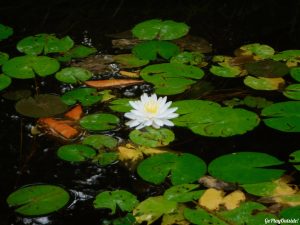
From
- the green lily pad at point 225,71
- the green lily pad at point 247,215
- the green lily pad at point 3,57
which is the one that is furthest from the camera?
the green lily pad at point 3,57

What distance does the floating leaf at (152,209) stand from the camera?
49.3 inches

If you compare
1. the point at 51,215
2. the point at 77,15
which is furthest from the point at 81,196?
the point at 77,15

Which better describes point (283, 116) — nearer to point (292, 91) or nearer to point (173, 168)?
point (292, 91)

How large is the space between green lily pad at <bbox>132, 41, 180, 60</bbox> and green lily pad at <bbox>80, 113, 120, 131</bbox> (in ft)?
1.70

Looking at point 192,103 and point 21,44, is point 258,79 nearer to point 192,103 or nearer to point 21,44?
point 192,103

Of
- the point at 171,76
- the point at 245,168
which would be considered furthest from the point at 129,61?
the point at 245,168

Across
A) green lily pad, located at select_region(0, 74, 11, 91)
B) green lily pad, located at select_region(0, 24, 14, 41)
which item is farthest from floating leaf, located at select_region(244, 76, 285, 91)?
green lily pad, located at select_region(0, 24, 14, 41)

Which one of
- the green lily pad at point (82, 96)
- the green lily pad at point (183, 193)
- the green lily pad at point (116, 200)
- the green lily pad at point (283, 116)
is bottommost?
the green lily pad at point (116, 200)

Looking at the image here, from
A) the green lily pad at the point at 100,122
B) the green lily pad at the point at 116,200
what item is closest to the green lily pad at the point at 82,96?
the green lily pad at the point at 100,122

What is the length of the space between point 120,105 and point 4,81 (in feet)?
1.80

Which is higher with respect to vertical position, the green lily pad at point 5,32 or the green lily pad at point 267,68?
the green lily pad at point 267,68

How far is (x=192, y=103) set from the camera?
1.74m

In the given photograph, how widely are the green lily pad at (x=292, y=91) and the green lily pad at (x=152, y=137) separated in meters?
0.53

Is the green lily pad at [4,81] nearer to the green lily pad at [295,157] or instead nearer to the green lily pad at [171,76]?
the green lily pad at [171,76]
